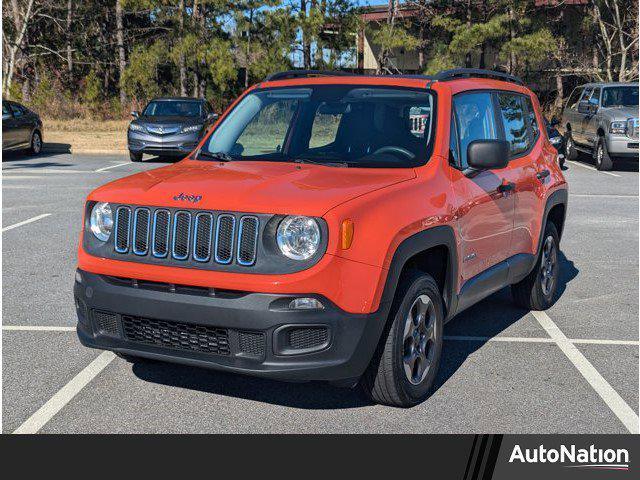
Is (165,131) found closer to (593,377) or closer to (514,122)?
(514,122)

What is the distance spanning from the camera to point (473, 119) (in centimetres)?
580

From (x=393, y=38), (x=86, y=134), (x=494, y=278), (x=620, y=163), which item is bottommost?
(x=620, y=163)

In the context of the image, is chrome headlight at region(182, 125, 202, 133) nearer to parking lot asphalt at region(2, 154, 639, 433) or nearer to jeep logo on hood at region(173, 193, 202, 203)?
parking lot asphalt at region(2, 154, 639, 433)

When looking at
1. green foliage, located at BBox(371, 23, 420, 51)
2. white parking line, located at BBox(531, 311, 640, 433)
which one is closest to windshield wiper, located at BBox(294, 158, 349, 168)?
white parking line, located at BBox(531, 311, 640, 433)

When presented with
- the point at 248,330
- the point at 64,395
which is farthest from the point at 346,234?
the point at 64,395

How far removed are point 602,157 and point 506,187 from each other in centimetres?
1493

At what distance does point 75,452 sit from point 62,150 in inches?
835

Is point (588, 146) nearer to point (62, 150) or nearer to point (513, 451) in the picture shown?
point (62, 150)

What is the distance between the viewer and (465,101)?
5711 mm

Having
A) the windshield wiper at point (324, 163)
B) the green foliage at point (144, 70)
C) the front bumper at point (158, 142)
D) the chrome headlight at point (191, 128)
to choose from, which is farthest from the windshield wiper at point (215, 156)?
the green foliage at point (144, 70)

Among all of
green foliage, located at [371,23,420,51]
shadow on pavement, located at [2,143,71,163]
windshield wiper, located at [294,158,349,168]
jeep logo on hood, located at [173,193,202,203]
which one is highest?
green foliage, located at [371,23,420,51]

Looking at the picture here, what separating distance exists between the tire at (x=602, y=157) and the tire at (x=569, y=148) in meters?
2.46

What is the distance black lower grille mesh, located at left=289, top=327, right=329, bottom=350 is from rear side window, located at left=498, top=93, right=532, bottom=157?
8.95 ft

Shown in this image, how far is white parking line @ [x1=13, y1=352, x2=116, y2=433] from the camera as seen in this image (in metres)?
4.41
